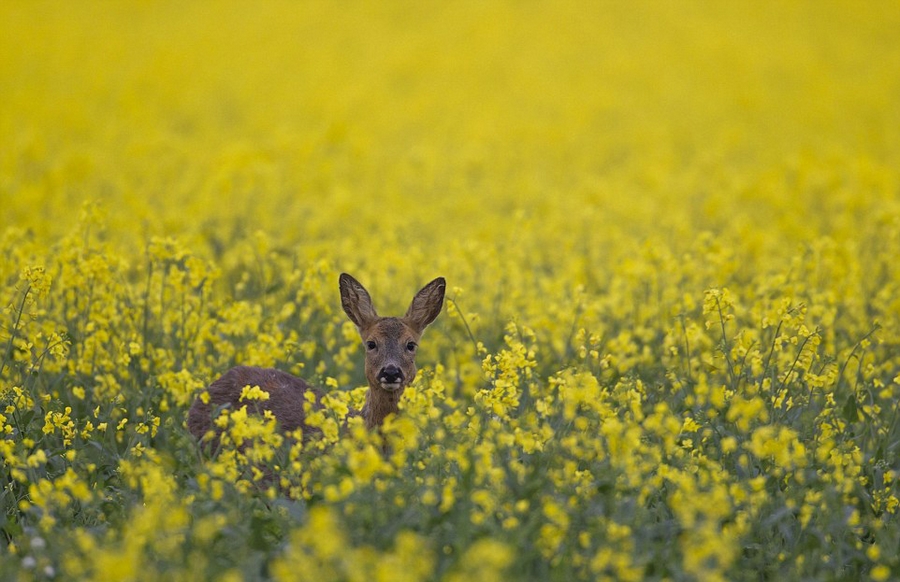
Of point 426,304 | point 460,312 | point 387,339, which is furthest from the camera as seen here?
point 426,304

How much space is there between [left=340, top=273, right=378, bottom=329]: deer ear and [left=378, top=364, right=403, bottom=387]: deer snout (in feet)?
2.21

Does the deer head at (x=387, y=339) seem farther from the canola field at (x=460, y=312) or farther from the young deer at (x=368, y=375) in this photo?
the canola field at (x=460, y=312)

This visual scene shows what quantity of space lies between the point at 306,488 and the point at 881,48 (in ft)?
82.7

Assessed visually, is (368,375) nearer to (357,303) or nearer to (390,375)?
(390,375)

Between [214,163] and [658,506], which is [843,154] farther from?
[658,506]

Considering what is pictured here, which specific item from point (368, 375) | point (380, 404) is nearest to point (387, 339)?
point (368, 375)

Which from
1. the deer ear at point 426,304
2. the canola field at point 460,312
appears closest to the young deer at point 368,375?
the deer ear at point 426,304

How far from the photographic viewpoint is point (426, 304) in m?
6.87

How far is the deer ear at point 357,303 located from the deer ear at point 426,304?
0.74 feet

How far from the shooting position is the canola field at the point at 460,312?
15.4 feet

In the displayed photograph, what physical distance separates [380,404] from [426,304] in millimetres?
698

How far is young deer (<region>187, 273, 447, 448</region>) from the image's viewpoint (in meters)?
6.48

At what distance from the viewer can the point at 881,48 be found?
2736 centimetres

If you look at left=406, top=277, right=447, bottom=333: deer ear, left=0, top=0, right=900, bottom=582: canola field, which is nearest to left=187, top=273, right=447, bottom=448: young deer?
left=406, top=277, right=447, bottom=333: deer ear
